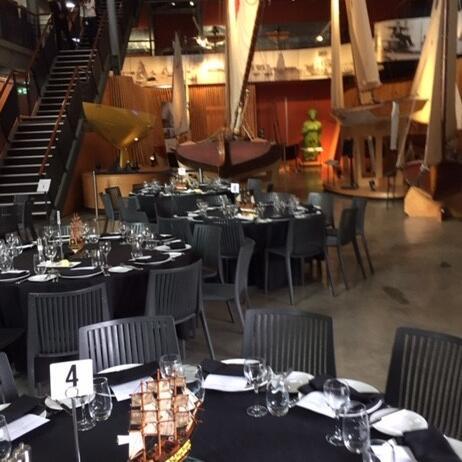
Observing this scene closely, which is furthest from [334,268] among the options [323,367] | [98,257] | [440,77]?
[323,367]

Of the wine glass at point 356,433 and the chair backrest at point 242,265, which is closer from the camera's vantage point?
the wine glass at point 356,433

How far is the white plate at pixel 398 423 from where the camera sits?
5.99 feet

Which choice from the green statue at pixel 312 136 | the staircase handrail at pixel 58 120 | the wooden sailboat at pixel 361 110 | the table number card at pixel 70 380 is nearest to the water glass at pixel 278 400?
the table number card at pixel 70 380

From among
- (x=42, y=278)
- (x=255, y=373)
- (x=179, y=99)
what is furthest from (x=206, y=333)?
(x=179, y=99)

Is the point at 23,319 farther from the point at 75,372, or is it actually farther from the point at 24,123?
the point at 24,123

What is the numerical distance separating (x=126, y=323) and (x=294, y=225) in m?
3.51

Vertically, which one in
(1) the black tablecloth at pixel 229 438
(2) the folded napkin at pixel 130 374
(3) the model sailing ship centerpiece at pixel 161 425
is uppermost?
(3) the model sailing ship centerpiece at pixel 161 425

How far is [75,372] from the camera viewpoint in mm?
1756

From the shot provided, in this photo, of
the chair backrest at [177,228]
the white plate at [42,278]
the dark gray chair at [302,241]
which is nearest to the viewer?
the white plate at [42,278]

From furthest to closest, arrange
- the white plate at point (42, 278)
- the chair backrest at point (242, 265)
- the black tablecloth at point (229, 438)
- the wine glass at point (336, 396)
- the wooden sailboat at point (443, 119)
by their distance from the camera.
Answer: the wooden sailboat at point (443, 119) → the chair backrest at point (242, 265) → the white plate at point (42, 278) → the wine glass at point (336, 396) → the black tablecloth at point (229, 438)

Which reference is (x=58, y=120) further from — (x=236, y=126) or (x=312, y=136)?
(x=312, y=136)

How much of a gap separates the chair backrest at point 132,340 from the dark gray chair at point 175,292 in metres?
1.11

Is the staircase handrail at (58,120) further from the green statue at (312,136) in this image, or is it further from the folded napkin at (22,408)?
the folded napkin at (22,408)

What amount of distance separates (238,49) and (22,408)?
748 cm
